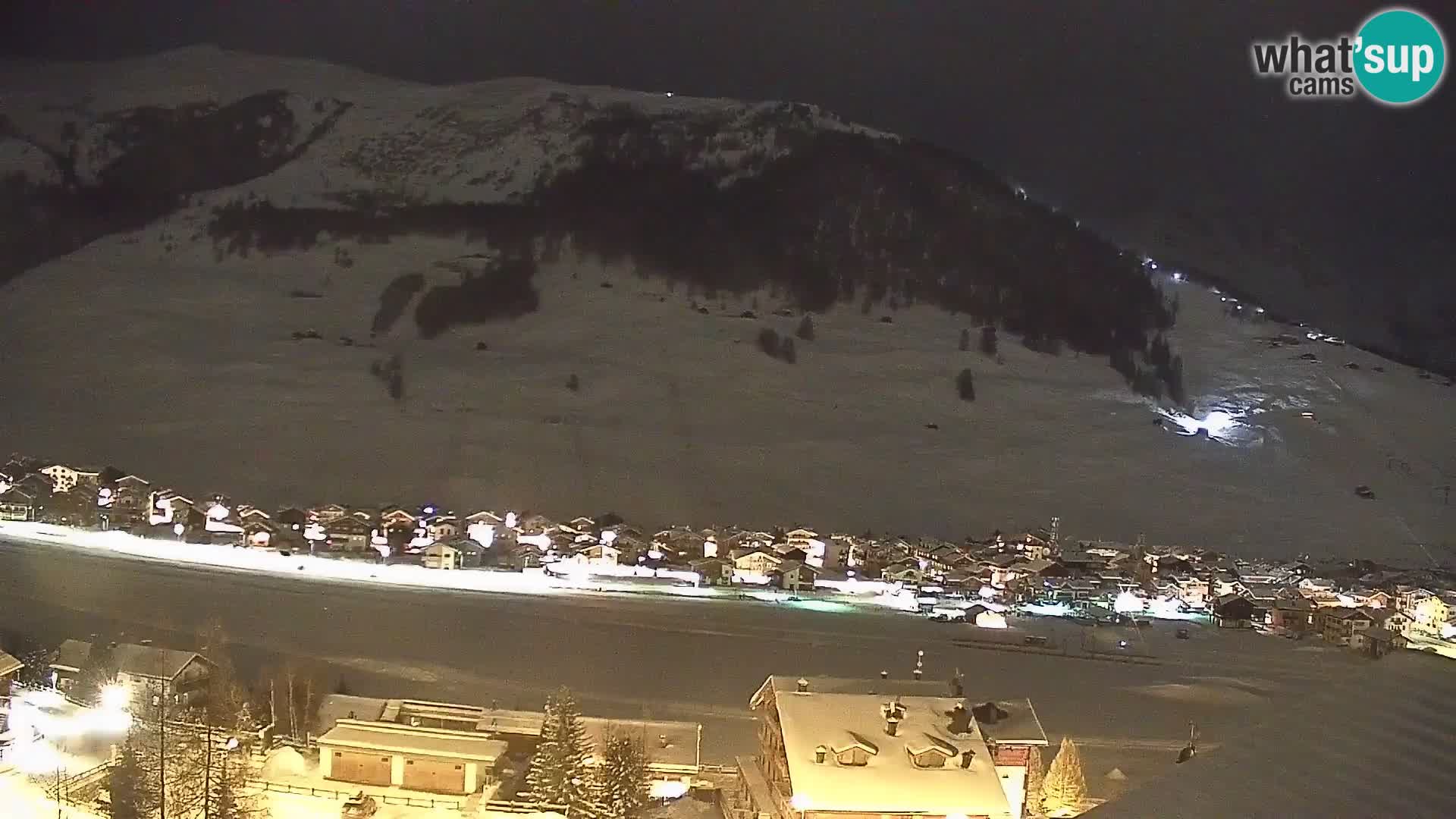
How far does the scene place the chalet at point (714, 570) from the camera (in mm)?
9836

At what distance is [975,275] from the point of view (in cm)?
2355

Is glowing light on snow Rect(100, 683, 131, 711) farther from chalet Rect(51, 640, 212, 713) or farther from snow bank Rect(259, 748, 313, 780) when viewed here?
snow bank Rect(259, 748, 313, 780)

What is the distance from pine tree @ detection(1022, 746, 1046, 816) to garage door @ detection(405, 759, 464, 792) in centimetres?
238

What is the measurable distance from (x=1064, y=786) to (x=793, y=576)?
5491mm

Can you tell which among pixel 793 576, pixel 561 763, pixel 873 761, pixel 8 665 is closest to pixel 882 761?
pixel 873 761

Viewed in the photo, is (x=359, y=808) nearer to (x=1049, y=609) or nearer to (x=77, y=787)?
(x=77, y=787)

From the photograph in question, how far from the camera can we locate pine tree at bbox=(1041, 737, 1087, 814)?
446 cm

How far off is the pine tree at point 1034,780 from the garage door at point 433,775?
2.38 meters

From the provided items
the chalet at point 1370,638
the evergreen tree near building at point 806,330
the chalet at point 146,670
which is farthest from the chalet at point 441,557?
the evergreen tree near building at point 806,330

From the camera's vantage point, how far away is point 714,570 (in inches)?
399

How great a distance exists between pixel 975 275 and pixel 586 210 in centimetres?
897

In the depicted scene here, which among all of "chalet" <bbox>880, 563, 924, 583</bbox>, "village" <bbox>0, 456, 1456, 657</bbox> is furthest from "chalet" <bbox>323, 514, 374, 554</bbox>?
"chalet" <bbox>880, 563, 924, 583</bbox>

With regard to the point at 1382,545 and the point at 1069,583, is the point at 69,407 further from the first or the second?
the point at 1382,545

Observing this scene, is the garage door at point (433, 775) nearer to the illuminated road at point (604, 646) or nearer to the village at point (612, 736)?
the village at point (612, 736)
